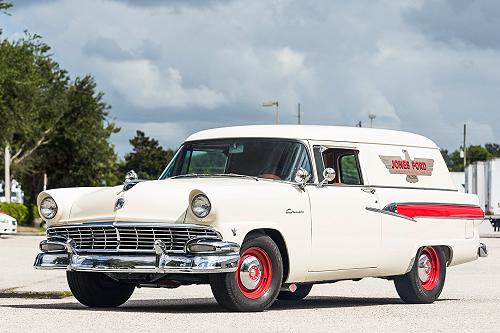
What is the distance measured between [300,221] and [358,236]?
3.57 ft

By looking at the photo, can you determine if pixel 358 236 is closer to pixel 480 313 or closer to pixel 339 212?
pixel 339 212

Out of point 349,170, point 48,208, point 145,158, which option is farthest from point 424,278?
point 145,158

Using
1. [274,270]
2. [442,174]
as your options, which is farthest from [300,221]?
[442,174]

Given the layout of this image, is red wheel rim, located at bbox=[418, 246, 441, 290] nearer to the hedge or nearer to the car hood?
the car hood

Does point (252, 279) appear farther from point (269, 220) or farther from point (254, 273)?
point (269, 220)

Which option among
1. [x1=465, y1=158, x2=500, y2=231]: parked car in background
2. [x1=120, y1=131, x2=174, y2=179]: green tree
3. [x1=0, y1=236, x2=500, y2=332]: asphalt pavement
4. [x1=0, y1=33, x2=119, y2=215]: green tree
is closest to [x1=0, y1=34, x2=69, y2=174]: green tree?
[x1=0, y1=33, x2=119, y2=215]: green tree

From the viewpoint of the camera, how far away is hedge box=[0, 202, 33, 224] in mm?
59188

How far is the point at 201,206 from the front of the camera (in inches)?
496

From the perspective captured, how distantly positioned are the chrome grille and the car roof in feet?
6.66

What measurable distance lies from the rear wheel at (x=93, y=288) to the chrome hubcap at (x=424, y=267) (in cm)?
358

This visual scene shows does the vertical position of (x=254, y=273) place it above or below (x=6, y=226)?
below

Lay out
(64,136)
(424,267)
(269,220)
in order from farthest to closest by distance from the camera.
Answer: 1. (64,136)
2. (424,267)
3. (269,220)

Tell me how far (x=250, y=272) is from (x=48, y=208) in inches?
94.1

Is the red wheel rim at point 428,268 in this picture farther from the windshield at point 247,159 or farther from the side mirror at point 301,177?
the side mirror at point 301,177
